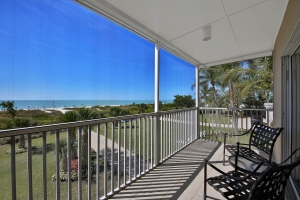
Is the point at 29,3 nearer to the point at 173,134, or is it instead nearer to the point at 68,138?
the point at 68,138

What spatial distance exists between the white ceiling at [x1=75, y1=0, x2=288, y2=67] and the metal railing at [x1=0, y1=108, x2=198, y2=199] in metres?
1.41

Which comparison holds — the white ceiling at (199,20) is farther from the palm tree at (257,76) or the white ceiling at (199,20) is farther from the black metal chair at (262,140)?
the palm tree at (257,76)

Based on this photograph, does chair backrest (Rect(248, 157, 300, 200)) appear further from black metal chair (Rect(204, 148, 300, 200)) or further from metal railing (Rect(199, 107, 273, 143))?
metal railing (Rect(199, 107, 273, 143))

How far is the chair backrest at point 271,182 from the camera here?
1.03 m

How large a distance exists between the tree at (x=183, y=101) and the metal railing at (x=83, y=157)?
0.68 meters

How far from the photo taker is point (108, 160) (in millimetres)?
2137

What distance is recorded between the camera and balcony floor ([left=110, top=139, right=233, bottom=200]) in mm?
2051

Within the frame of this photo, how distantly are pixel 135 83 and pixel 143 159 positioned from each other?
4.25 ft

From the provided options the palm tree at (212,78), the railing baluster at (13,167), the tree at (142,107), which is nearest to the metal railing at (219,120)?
the tree at (142,107)

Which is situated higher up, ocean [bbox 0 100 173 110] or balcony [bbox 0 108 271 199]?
ocean [bbox 0 100 173 110]

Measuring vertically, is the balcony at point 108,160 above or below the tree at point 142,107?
below

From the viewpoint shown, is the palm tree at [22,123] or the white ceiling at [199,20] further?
the white ceiling at [199,20]

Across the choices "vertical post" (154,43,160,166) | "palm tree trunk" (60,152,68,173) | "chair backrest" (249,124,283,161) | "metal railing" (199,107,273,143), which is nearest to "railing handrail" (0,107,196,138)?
"palm tree trunk" (60,152,68,173)

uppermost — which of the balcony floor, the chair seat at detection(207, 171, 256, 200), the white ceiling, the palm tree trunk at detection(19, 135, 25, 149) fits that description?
the white ceiling
